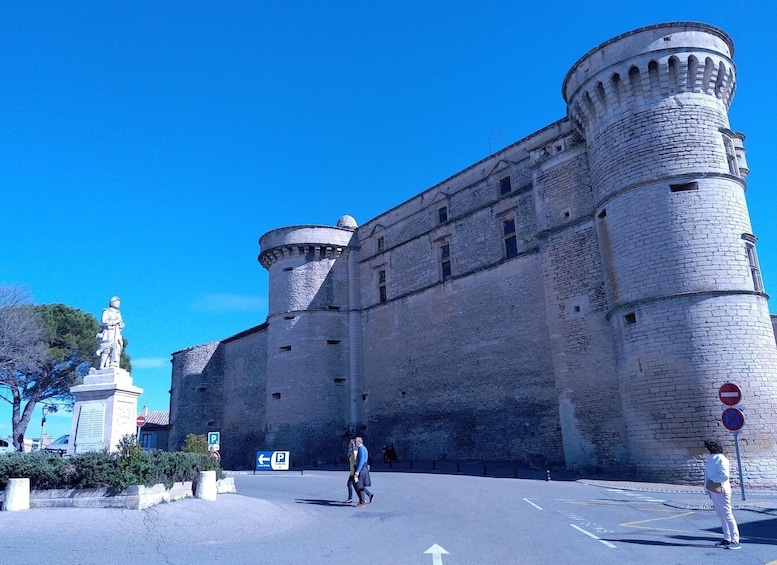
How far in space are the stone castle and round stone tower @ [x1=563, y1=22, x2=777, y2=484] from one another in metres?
0.05

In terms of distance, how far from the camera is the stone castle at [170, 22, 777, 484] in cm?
1659

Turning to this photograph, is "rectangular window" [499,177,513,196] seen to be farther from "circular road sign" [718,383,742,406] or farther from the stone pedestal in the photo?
the stone pedestal

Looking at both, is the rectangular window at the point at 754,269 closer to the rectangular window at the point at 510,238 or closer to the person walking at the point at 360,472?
the rectangular window at the point at 510,238

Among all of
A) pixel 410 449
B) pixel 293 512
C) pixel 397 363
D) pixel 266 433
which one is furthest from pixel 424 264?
pixel 293 512

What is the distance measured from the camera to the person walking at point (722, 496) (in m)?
7.32

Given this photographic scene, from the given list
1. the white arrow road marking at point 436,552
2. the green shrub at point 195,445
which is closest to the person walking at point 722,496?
the white arrow road marking at point 436,552

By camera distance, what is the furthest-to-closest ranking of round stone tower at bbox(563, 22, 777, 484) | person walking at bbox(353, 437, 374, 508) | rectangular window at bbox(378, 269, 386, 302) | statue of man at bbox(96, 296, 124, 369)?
rectangular window at bbox(378, 269, 386, 302)
round stone tower at bbox(563, 22, 777, 484)
statue of man at bbox(96, 296, 124, 369)
person walking at bbox(353, 437, 374, 508)

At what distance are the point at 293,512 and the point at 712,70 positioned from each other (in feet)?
58.6

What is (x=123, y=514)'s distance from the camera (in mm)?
8711

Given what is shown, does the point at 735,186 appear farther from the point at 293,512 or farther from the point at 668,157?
the point at 293,512

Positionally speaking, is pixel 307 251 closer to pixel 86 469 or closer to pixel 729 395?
pixel 86 469

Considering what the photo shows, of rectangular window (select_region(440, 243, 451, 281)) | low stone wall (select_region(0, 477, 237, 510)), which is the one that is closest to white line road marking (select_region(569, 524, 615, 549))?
low stone wall (select_region(0, 477, 237, 510))

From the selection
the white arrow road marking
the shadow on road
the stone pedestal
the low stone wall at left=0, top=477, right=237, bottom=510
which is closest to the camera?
the white arrow road marking

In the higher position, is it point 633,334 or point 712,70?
point 712,70
